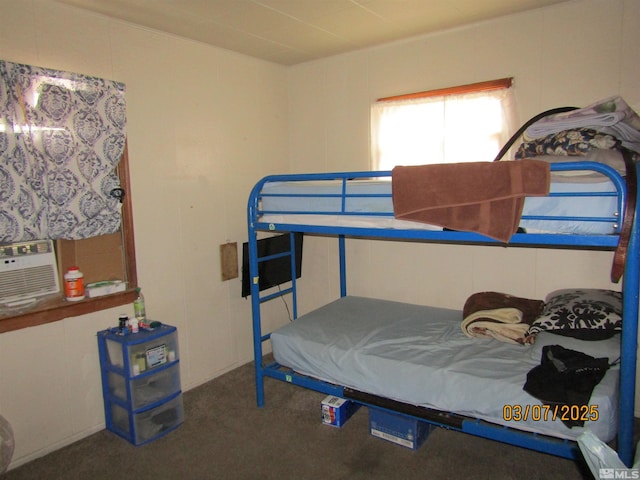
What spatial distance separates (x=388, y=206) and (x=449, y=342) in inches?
34.9

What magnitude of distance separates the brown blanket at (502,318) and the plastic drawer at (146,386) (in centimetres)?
192

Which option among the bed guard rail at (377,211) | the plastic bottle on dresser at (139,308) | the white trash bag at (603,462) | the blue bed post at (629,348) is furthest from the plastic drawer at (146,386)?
the blue bed post at (629,348)

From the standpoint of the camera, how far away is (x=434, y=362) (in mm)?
2293

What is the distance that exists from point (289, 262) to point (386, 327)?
1.32 meters

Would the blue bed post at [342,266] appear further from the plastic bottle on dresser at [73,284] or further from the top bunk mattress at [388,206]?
the plastic bottle on dresser at [73,284]

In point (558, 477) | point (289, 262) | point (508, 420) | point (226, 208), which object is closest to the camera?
point (508, 420)

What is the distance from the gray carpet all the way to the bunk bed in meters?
0.36

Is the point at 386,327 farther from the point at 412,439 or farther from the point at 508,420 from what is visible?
the point at 508,420

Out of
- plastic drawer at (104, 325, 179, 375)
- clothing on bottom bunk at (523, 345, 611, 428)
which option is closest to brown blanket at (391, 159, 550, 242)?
clothing on bottom bunk at (523, 345, 611, 428)

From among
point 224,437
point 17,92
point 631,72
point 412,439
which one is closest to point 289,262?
point 224,437

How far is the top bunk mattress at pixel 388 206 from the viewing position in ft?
6.09

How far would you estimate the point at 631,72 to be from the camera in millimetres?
2625
